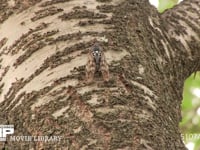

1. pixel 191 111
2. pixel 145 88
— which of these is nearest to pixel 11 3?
pixel 145 88

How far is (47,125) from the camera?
4.13 feet

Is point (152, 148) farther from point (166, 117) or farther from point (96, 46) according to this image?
A: point (96, 46)

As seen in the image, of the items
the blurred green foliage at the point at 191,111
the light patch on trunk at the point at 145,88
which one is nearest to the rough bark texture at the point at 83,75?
the light patch on trunk at the point at 145,88

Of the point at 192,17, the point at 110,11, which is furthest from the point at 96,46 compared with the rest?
the point at 192,17

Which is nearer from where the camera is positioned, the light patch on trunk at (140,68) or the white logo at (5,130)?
the white logo at (5,130)

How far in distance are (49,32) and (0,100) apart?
0.23 m

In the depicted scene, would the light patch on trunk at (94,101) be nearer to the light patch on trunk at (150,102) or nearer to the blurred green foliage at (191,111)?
the light patch on trunk at (150,102)

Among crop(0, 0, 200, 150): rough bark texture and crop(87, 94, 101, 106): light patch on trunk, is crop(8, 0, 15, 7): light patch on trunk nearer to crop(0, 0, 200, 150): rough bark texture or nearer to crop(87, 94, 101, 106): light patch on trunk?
crop(0, 0, 200, 150): rough bark texture

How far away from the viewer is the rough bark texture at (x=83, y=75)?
124 cm

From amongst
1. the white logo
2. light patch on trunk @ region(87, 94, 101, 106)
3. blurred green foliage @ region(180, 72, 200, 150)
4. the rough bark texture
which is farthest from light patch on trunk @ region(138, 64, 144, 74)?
blurred green foliage @ region(180, 72, 200, 150)

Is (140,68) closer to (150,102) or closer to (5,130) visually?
(150,102)

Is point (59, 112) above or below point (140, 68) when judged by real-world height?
below

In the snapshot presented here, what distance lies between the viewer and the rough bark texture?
124 cm

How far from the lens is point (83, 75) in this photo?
4.38 feet
